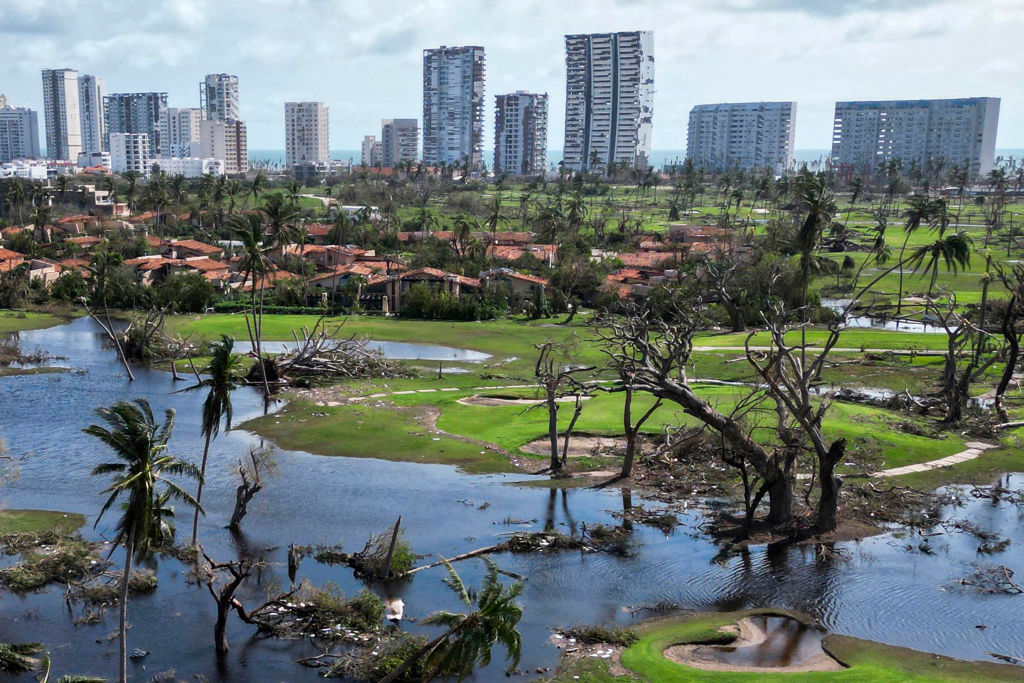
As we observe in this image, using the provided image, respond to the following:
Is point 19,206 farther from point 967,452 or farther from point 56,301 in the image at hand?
point 967,452

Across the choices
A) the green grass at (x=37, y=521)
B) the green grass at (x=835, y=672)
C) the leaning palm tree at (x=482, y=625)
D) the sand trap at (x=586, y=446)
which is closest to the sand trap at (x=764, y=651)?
the green grass at (x=835, y=672)

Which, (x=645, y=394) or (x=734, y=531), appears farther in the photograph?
(x=645, y=394)

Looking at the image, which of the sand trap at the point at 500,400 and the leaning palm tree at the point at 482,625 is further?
the sand trap at the point at 500,400

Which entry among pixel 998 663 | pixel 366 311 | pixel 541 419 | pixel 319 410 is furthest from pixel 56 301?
pixel 998 663

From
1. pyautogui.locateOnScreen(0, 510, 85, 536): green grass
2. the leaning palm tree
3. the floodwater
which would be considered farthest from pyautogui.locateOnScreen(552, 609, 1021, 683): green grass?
pyautogui.locateOnScreen(0, 510, 85, 536): green grass

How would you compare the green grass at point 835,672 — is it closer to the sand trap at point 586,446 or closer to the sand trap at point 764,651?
the sand trap at point 764,651
